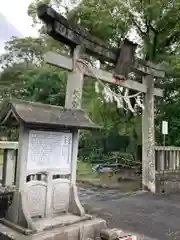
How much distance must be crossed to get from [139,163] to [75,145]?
8.37 metres

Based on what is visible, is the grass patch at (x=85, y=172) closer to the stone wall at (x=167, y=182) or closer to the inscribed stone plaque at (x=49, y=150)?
the stone wall at (x=167, y=182)

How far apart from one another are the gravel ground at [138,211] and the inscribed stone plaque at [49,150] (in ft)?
5.70

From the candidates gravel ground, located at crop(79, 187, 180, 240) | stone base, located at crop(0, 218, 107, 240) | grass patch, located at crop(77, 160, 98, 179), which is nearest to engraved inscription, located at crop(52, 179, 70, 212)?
stone base, located at crop(0, 218, 107, 240)

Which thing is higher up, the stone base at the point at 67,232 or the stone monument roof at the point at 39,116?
the stone monument roof at the point at 39,116

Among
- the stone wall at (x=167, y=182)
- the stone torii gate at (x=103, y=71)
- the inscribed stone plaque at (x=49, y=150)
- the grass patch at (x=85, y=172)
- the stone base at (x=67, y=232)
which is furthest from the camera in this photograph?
the grass patch at (x=85, y=172)

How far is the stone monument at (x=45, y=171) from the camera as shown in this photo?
418cm

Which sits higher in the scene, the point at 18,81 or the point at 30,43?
the point at 30,43

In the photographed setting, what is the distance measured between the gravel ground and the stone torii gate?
112 cm

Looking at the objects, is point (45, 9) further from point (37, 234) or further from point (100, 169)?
point (100, 169)

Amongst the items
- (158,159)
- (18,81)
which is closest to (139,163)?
(158,159)

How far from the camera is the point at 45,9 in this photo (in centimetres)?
542

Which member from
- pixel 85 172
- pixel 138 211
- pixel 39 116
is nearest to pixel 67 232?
pixel 39 116

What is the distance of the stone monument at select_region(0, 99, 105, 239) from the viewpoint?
4.18 m

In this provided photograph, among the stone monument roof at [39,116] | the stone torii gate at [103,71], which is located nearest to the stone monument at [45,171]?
the stone monument roof at [39,116]
